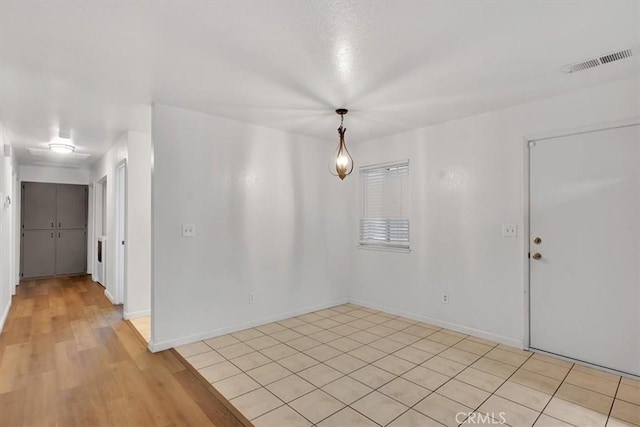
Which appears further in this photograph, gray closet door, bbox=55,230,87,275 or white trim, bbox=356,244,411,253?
gray closet door, bbox=55,230,87,275

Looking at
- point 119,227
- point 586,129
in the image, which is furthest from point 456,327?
point 119,227

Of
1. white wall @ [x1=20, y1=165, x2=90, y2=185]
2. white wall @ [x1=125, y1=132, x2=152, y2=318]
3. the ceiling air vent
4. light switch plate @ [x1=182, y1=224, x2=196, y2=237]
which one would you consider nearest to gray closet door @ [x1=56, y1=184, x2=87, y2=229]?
white wall @ [x1=20, y1=165, x2=90, y2=185]

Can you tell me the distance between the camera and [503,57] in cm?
233

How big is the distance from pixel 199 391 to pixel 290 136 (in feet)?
10.1

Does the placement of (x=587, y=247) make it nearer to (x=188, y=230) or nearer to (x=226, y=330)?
(x=226, y=330)

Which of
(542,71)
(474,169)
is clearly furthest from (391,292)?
(542,71)

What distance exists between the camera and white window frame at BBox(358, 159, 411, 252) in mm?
4359

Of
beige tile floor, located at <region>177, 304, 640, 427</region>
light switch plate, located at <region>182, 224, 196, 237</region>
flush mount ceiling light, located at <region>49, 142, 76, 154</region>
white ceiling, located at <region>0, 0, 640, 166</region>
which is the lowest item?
beige tile floor, located at <region>177, 304, 640, 427</region>

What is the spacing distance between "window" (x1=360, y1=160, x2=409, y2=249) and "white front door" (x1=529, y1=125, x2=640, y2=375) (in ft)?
4.96

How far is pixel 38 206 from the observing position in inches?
288

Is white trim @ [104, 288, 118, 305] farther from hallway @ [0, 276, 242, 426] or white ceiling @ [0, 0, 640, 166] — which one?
white ceiling @ [0, 0, 640, 166]

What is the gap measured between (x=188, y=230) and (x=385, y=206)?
258 cm

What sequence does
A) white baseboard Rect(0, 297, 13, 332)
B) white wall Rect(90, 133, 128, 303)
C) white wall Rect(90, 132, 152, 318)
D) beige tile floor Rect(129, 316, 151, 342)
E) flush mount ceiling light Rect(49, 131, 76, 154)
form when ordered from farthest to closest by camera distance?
1. white wall Rect(90, 133, 128, 303)
2. flush mount ceiling light Rect(49, 131, 76, 154)
3. white wall Rect(90, 132, 152, 318)
4. white baseboard Rect(0, 297, 13, 332)
5. beige tile floor Rect(129, 316, 151, 342)

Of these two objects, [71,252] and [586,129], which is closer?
[586,129]
